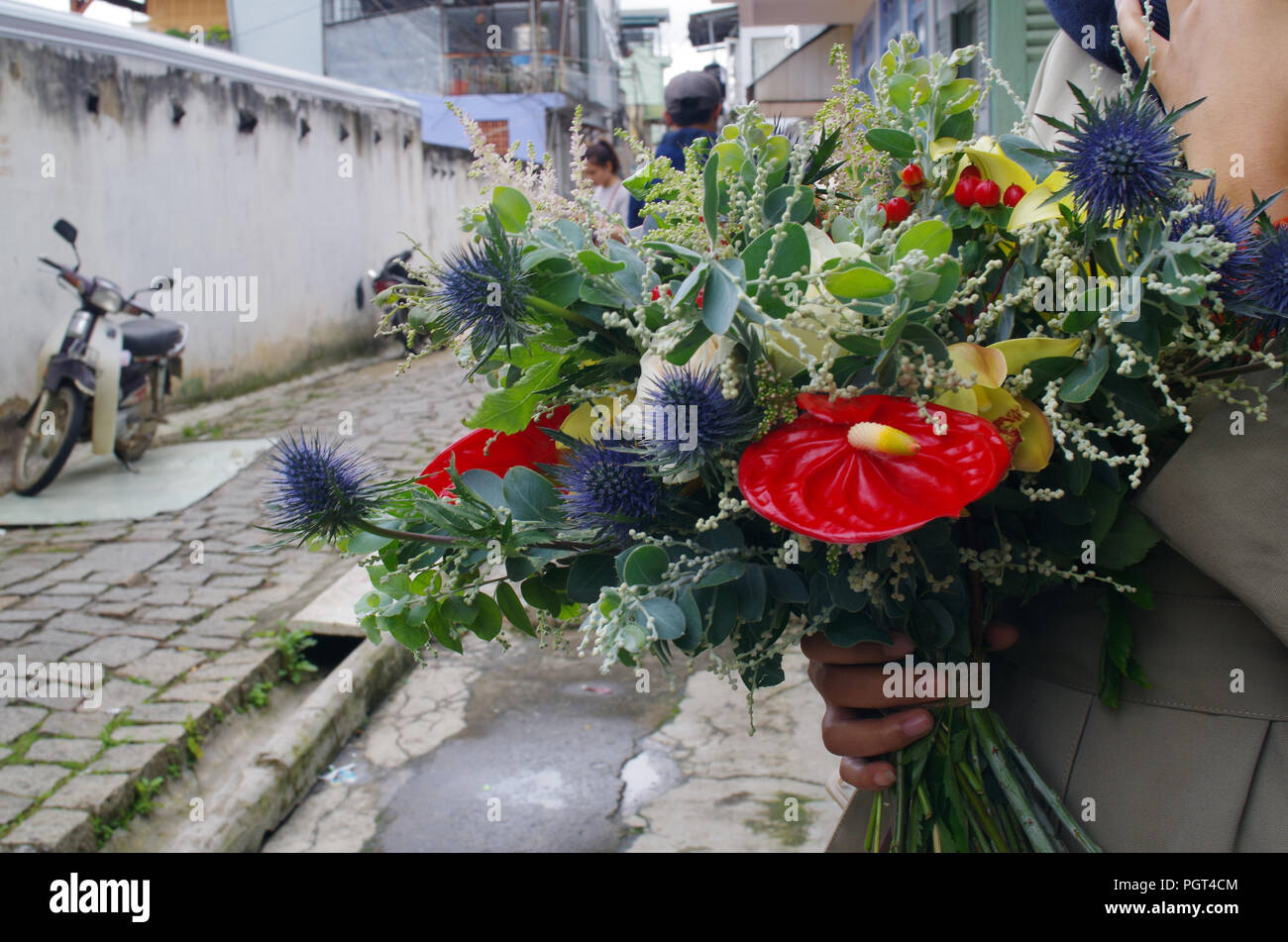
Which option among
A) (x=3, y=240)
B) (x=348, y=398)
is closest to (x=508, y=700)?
(x=3, y=240)

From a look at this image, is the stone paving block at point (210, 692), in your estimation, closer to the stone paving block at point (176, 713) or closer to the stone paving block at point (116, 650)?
the stone paving block at point (176, 713)

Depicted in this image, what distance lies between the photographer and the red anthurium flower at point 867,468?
85 cm

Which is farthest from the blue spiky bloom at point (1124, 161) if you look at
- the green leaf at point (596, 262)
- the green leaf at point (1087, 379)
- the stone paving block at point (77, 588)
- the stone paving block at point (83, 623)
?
the stone paving block at point (77, 588)

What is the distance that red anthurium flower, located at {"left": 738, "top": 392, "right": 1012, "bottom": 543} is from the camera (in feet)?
2.80

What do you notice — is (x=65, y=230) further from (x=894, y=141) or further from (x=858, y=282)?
(x=858, y=282)

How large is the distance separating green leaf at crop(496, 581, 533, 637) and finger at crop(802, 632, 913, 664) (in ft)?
0.99

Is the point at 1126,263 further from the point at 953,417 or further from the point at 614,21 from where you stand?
the point at 614,21

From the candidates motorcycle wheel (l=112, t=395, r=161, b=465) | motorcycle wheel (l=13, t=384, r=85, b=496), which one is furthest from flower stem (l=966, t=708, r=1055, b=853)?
motorcycle wheel (l=112, t=395, r=161, b=465)

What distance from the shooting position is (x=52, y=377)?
614 cm

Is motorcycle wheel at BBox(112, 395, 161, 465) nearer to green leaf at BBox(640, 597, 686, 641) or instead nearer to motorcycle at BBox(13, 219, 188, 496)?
motorcycle at BBox(13, 219, 188, 496)

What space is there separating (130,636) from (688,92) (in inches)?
129

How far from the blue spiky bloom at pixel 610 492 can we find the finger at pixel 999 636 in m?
0.43

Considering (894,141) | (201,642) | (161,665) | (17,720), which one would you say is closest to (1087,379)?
(894,141)

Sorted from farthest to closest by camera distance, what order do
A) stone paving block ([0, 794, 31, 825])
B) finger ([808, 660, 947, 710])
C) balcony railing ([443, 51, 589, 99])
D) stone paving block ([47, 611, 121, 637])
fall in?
balcony railing ([443, 51, 589, 99]) < stone paving block ([47, 611, 121, 637]) < stone paving block ([0, 794, 31, 825]) < finger ([808, 660, 947, 710])
